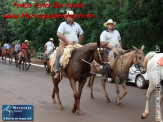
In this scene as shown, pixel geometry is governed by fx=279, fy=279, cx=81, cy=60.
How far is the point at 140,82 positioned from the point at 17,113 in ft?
25.3

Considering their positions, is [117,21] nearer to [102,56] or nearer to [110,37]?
[110,37]

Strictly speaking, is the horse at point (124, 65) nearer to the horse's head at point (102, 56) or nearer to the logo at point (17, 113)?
the horse's head at point (102, 56)

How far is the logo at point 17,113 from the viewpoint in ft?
24.7

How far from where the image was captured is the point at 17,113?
25.3 feet

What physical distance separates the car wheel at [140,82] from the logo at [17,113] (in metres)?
7.08

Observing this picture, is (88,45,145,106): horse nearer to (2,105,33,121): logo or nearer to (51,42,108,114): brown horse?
(51,42,108,114): brown horse

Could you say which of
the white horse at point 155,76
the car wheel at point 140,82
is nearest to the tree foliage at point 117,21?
the car wheel at point 140,82

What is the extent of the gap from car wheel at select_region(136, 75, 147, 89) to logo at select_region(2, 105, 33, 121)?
23.2 ft

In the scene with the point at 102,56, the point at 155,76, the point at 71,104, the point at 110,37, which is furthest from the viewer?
the point at 110,37

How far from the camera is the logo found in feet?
24.7

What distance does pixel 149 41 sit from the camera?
15891 mm

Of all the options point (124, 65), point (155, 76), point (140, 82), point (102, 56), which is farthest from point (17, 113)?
point (140, 82)

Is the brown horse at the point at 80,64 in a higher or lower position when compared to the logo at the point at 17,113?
higher

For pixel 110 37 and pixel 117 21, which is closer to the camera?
pixel 110 37
